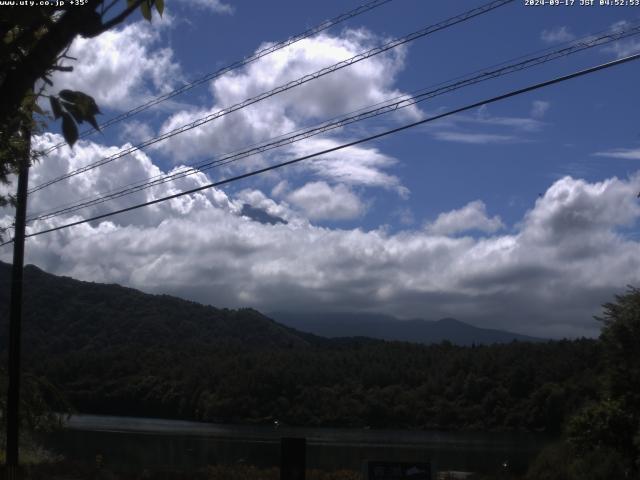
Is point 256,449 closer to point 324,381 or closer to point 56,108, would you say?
point 56,108

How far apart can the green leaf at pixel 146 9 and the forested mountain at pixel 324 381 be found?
78.3 m

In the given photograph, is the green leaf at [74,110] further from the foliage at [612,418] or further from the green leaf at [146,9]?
the foliage at [612,418]

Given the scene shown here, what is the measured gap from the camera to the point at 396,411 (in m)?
105

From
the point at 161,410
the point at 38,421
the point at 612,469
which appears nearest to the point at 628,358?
the point at 612,469

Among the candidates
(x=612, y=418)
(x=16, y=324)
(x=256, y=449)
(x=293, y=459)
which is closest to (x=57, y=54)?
(x=293, y=459)

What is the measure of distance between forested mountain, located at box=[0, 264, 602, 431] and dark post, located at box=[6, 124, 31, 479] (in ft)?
202

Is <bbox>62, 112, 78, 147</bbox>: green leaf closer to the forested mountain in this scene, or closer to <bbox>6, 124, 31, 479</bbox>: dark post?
<bbox>6, 124, 31, 479</bbox>: dark post

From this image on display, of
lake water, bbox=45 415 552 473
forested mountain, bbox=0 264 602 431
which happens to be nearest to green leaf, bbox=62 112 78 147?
lake water, bbox=45 415 552 473

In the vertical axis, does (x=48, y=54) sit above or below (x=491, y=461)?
above

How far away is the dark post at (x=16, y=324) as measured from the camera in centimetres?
2031

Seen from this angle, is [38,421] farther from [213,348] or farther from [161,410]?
[213,348]

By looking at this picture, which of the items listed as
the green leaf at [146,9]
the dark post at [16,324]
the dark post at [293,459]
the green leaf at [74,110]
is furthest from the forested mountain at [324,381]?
the green leaf at [74,110]

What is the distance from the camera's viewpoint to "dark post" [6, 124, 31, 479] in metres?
20.3

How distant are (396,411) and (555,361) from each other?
70.2 feet
